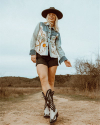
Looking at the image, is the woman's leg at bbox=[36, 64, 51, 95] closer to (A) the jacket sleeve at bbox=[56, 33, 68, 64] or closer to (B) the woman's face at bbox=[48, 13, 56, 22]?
(A) the jacket sleeve at bbox=[56, 33, 68, 64]

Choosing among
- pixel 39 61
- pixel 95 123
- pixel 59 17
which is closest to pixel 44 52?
pixel 39 61

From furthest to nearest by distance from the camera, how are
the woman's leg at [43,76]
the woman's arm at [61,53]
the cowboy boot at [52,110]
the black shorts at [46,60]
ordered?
the woman's arm at [61,53] → the black shorts at [46,60] → the woman's leg at [43,76] → the cowboy boot at [52,110]

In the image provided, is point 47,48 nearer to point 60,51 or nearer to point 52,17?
point 60,51

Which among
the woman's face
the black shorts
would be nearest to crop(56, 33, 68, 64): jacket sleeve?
the black shorts

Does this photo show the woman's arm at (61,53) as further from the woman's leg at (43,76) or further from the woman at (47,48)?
the woman's leg at (43,76)

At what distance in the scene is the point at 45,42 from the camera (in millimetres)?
3053

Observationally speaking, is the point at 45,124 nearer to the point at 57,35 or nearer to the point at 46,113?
the point at 46,113

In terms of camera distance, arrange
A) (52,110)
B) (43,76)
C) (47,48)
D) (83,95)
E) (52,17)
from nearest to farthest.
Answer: (52,110)
(43,76)
(47,48)
(52,17)
(83,95)

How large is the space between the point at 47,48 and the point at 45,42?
142 millimetres

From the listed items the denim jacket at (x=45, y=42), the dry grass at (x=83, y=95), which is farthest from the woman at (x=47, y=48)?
the dry grass at (x=83, y=95)

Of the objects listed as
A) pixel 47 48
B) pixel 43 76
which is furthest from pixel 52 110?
pixel 47 48

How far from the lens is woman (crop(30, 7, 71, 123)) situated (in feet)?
9.58

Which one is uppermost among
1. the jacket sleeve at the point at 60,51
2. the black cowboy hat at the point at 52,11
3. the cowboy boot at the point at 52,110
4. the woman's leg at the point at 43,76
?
the black cowboy hat at the point at 52,11

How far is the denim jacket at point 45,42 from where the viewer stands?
304 centimetres
